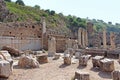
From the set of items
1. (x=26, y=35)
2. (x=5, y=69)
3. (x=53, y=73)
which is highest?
(x=26, y=35)

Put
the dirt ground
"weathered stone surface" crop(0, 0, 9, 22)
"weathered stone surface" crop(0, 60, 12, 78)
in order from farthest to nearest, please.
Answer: "weathered stone surface" crop(0, 0, 9, 22)
the dirt ground
"weathered stone surface" crop(0, 60, 12, 78)

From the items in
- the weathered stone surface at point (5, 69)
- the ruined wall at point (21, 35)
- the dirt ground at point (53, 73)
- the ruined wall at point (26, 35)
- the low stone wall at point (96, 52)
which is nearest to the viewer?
the weathered stone surface at point (5, 69)

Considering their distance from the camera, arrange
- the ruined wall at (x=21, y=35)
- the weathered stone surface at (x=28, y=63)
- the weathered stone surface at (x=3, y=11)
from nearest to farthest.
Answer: the weathered stone surface at (x=28, y=63) < the ruined wall at (x=21, y=35) < the weathered stone surface at (x=3, y=11)

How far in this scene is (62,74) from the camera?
12680 mm

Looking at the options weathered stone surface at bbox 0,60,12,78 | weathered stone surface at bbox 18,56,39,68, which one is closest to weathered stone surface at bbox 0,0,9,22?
weathered stone surface at bbox 18,56,39,68

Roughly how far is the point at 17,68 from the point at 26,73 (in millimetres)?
1375

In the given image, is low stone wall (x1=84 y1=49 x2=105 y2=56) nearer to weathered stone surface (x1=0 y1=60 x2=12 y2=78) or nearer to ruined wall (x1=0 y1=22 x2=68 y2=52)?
ruined wall (x1=0 y1=22 x2=68 y2=52)

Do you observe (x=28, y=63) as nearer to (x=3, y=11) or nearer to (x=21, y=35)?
(x=21, y=35)

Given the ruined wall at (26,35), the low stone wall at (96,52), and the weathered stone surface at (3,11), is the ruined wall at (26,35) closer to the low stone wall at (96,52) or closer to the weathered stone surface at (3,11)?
the low stone wall at (96,52)

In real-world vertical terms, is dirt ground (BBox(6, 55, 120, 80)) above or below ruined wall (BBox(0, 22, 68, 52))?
below

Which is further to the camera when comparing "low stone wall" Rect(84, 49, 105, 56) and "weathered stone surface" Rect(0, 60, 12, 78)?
"low stone wall" Rect(84, 49, 105, 56)

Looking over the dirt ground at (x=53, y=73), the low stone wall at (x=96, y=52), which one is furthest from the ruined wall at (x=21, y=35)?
the dirt ground at (x=53, y=73)

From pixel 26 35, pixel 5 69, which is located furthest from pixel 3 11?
pixel 5 69

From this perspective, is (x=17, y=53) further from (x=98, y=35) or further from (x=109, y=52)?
(x=98, y=35)
